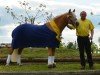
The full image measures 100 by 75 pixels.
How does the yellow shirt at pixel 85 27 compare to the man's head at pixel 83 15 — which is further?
the yellow shirt at pixel 85 27

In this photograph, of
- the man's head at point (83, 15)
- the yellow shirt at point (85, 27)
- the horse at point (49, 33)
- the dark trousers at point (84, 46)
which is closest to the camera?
the man's head at point (83, 15)

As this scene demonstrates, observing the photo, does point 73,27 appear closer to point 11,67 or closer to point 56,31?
point 56,31

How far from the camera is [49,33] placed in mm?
16219

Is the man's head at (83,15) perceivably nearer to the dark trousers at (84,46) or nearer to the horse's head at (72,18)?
the horse's head at (72,18)

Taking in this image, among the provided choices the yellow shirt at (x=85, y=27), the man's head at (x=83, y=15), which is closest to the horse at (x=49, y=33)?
the yellow shirt at (x=85, y=27)

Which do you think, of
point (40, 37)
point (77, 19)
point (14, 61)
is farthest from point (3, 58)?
point (77, 19)

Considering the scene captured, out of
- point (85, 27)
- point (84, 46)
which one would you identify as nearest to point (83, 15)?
point (85, 27)

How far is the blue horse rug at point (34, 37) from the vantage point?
16.2 metres

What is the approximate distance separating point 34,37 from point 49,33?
659mm

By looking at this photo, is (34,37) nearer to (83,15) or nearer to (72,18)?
(72,18)

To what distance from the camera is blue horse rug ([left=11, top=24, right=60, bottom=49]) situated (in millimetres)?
16219

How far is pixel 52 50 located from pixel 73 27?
1.09 meters

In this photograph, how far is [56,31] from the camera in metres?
16.2

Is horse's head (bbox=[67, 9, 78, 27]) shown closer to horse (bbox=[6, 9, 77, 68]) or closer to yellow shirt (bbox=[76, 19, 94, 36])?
horse (bbox=[6, 9, 77, 68])
